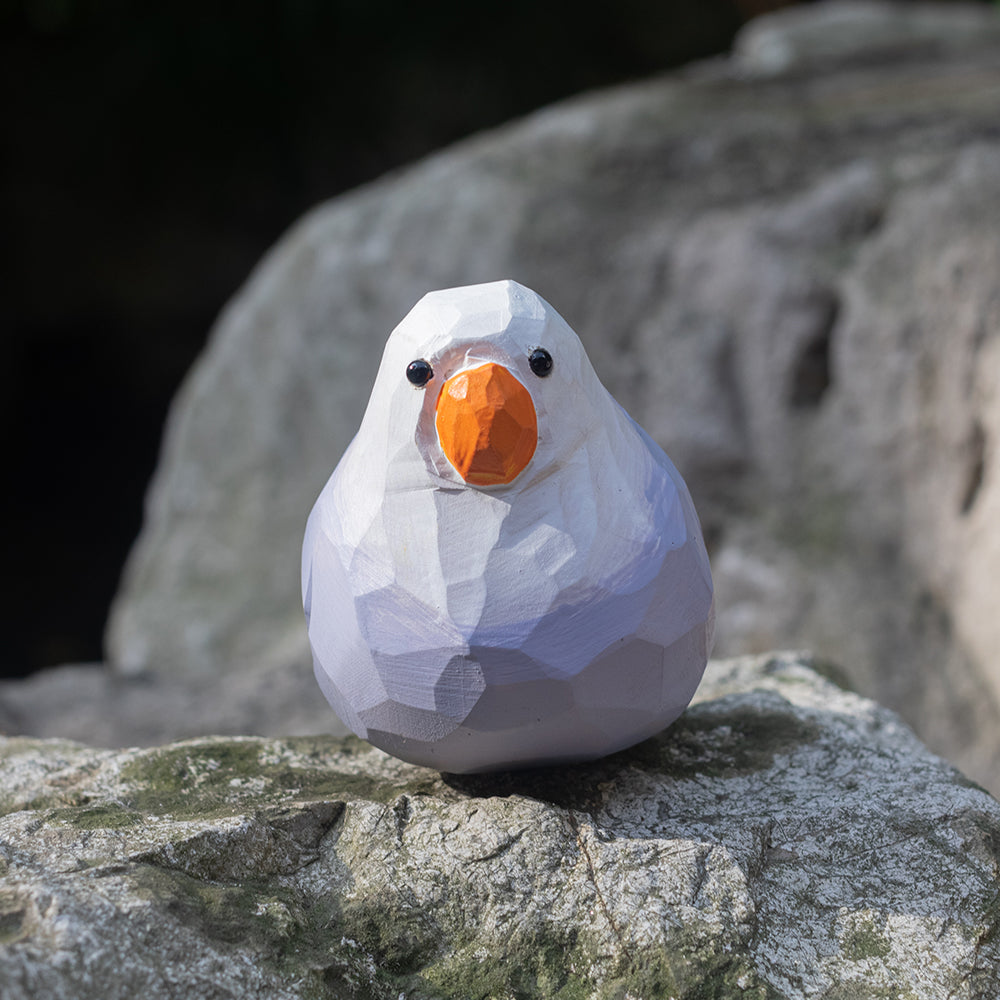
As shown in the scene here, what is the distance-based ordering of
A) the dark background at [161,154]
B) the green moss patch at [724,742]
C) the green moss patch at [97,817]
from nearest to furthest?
the green moss patch at [97,817] < the green moss patch at [724,742] < the dark background at [161,154]

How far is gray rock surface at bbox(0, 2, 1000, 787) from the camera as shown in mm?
2990

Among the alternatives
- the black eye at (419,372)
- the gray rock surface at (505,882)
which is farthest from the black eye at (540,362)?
the gray rock surface at (505,882)

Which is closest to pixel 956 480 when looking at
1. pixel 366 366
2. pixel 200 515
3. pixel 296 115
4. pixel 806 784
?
pixel 806 784

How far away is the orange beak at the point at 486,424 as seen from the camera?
1295mm

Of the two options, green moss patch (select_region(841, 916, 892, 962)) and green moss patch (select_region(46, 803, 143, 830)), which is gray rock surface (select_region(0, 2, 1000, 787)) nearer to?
green moss patch (select_region(46, 803, 143, 830))

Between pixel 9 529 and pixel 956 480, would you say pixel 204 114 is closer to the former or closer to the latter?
pixel 9 529

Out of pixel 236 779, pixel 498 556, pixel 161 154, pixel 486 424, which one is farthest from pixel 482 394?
pixel 161 154

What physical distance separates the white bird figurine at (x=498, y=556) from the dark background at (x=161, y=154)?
4.85 metres

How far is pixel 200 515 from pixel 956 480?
8.58 ft

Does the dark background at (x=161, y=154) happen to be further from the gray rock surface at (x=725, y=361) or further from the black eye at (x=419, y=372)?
the black eye at (x=419, y=372)

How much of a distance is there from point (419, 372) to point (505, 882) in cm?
65

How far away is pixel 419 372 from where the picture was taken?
53.7 inches

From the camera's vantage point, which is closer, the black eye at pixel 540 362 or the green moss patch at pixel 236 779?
the black eye at pixel 540 362

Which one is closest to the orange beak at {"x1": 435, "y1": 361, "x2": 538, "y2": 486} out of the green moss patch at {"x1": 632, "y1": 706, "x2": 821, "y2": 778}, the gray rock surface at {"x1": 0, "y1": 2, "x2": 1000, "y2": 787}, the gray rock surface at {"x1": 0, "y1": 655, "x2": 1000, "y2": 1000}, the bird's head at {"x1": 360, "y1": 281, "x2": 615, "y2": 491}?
the bird's head at {"x1": 360, "y1": 281, "x2": 615, "y2": 491}
